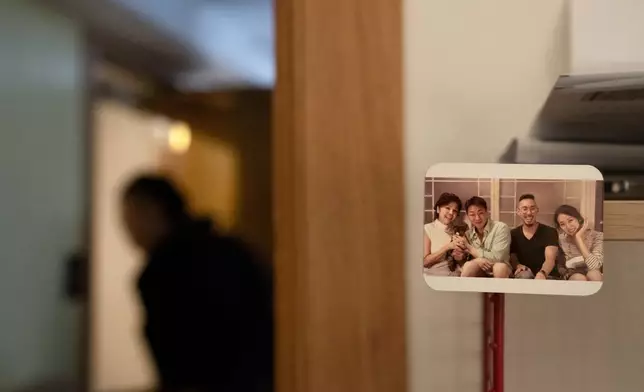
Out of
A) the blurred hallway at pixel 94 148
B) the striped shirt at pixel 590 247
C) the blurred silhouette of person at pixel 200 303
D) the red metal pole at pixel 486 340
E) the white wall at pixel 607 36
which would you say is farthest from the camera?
the blurred hallway at pixel 94 148

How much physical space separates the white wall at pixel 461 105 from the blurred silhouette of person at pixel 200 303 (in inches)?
18.6

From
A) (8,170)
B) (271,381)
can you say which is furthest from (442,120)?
(8,170)

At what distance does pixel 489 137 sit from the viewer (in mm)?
788

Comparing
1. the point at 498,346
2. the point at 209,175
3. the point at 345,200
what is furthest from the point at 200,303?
the point at 498,346

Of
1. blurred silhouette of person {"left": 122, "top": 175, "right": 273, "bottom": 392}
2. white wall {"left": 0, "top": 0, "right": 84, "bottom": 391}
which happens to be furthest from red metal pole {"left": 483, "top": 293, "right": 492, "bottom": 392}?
white wall {"left": 0, "top": 0, "right": 84, "bottom": 391}

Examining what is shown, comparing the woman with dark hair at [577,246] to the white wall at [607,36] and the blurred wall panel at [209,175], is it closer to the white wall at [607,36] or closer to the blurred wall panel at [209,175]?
the white wall at [607,36]

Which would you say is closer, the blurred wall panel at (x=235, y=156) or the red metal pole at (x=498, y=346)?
the red metal pole at (x=498, y=346)

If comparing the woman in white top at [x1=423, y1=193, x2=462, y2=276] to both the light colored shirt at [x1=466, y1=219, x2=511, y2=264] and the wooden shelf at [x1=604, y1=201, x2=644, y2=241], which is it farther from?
the wooden shelf at [x1=604, y1=201, x2=644, y2=241]

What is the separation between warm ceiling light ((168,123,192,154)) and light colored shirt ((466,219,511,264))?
0.92 meters

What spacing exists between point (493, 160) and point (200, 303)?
0.67 metres

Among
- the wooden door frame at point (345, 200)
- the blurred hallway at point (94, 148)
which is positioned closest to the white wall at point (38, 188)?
the blurred hallway at point (94, 148)

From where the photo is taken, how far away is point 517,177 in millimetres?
494

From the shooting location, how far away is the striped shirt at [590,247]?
0.49m

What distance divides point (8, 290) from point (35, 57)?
471 mm
